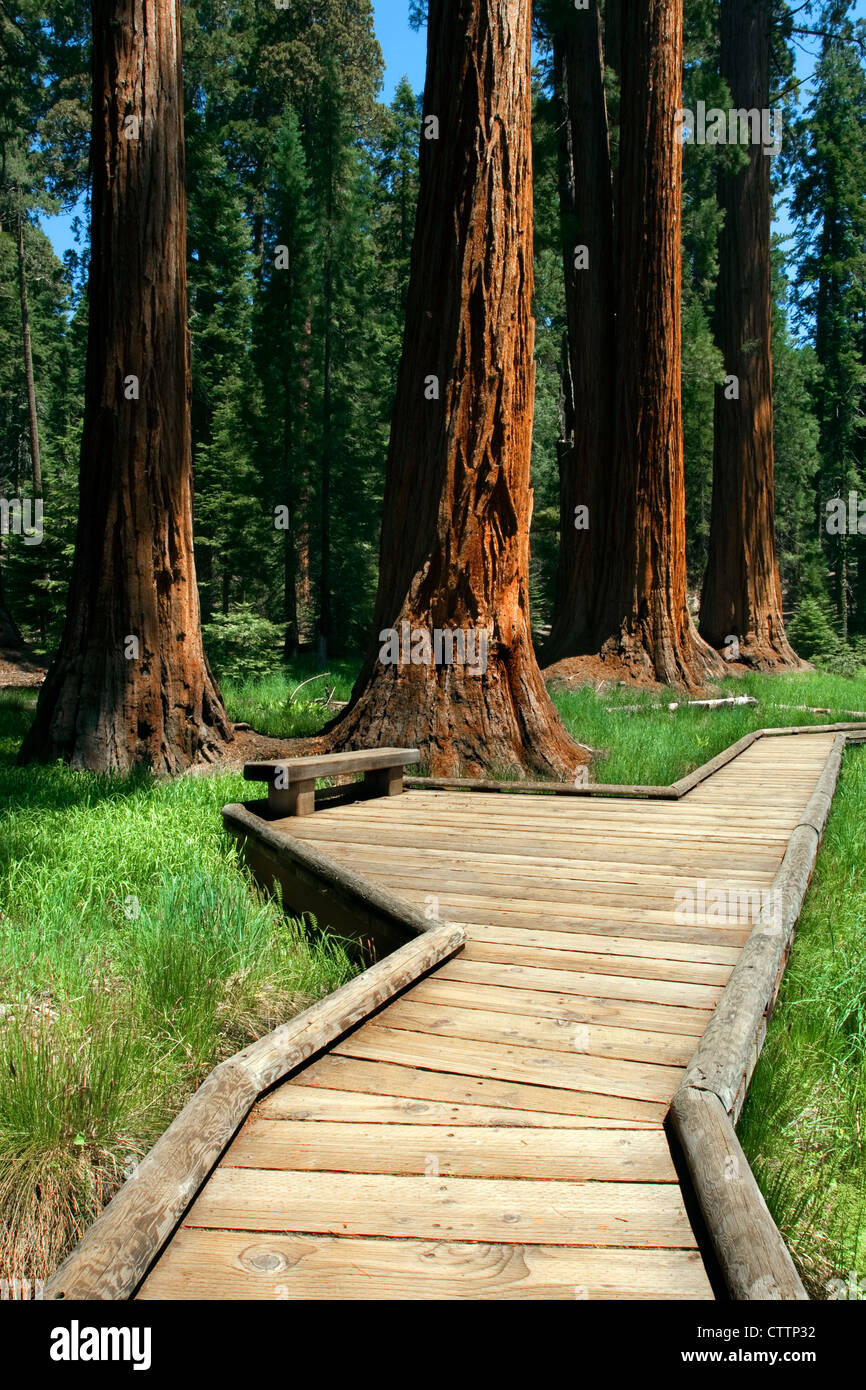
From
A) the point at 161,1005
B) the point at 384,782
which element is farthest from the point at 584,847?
the point at 161,1005

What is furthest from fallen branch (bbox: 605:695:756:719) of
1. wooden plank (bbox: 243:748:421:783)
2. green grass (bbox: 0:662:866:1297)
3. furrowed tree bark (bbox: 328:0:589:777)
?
green grass (bbox: 0:662:866:1297)

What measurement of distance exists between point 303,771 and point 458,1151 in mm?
3380

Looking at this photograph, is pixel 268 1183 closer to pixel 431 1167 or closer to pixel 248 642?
pixel 431 1167

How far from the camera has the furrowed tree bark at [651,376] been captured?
11867 millimetres

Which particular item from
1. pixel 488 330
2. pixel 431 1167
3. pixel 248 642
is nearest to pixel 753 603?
pixel 248 642

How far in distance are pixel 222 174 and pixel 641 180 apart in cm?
1455

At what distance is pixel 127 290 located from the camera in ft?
23.2

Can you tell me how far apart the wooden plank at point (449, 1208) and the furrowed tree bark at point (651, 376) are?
33.6 feet

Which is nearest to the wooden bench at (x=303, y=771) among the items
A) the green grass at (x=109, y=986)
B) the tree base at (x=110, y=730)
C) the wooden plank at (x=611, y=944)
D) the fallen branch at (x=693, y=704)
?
the green grass at (x=109, y=986)

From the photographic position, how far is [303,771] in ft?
17.1

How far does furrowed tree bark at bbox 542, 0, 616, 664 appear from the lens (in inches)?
517

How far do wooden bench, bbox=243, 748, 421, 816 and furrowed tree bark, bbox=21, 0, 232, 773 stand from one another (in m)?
1.81

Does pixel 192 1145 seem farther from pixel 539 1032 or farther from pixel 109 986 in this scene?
pixel 109 986

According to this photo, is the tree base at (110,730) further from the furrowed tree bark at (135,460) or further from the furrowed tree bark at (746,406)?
the furrowed tree bark at (746,406)
